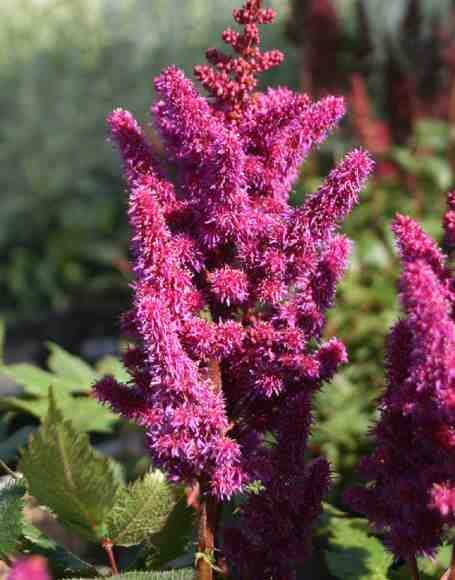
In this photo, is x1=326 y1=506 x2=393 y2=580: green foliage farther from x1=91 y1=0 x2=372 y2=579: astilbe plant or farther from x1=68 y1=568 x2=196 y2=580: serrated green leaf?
x1=68 y1=568 x2=196 y2=580: serrated green leaf

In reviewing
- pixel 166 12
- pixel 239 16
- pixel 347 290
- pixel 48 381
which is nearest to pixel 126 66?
pixel 166 12

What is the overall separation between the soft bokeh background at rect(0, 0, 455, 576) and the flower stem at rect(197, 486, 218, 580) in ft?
2.01

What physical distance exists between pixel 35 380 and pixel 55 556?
26.2 inches

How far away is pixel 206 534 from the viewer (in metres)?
1.20

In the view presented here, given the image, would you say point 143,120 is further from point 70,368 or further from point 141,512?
point 141,512

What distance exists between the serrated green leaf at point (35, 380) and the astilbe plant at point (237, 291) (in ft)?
2.08

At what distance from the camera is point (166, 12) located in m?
9.66

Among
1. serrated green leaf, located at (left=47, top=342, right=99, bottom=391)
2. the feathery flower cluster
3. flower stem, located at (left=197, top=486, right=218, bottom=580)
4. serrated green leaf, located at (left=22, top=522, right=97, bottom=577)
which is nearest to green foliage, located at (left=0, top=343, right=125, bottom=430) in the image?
serrated green leaf, located at (left=47, top=342, right=99, bottom=391)

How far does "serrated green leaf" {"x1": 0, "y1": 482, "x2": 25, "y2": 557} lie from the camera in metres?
1.12

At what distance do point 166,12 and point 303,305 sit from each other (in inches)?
351

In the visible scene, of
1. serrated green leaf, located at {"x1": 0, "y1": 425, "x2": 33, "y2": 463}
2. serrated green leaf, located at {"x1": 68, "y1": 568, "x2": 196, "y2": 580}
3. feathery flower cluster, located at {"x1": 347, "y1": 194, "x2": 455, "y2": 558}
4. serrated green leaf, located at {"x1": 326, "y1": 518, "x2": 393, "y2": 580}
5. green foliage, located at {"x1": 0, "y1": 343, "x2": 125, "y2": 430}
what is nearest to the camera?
feathery flower cluster, located at {"x1": 347, "y1": 194, "x2": 455, "y2": 558}

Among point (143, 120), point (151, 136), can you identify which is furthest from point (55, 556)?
point (143, 120)

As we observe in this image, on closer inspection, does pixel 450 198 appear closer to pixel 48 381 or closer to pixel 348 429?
pixel 48 381

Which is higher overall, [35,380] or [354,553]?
[35,380]
